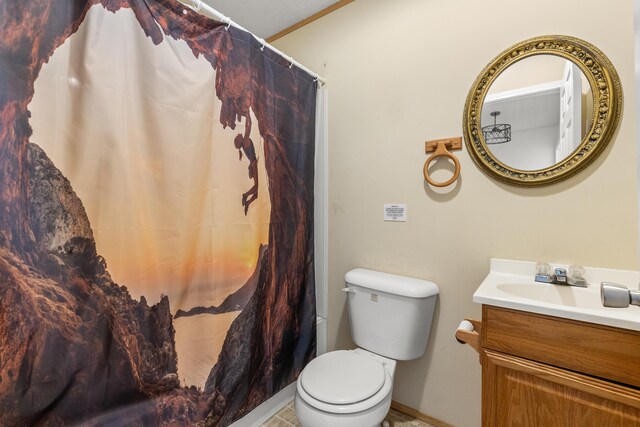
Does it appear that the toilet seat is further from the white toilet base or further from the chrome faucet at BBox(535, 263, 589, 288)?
the chrome faucet at BBox(535, 263, 589, 288)

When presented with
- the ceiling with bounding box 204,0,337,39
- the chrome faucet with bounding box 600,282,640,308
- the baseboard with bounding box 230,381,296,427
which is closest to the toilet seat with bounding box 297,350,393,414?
the baseboard with bounding box 230,381,296,427

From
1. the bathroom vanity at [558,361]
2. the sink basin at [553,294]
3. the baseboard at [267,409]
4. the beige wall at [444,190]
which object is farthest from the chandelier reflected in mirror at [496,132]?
the baseboard at [267,409]

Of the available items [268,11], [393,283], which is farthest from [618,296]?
[268,11]

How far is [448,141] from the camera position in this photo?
1.45 meters

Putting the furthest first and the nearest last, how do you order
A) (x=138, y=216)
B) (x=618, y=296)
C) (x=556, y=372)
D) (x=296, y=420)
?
(x=296, y=420) → (x=138, y=216) → (x=556, y=372) → (x=618, y=296)

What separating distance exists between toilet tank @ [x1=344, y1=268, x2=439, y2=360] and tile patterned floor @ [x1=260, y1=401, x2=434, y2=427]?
1.31 feet

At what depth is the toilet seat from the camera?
1.13 meters

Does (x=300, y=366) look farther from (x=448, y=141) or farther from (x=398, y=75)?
(x=398, y=75)

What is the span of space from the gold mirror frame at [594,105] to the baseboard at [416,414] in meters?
1.23

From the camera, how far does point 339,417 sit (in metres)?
1.10

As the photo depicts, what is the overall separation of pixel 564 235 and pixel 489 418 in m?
0.76

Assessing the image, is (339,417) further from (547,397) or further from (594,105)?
(594,105)

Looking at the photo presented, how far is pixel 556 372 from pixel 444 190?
2.75 feet

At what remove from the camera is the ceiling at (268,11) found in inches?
70.1
